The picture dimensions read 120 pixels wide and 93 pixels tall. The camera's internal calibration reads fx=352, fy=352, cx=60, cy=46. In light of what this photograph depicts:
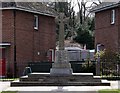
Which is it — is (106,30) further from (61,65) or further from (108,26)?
(61,65)

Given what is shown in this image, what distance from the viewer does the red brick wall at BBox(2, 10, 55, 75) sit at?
32.9 m

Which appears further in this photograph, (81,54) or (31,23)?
(81,54)

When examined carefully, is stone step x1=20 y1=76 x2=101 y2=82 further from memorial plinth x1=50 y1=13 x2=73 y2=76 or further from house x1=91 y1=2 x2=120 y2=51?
house x1=91 y1=2 x2=120 y2=51

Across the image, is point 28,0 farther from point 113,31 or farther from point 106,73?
point 106,73

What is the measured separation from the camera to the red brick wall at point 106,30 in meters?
32.2

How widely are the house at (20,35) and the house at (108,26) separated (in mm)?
5857

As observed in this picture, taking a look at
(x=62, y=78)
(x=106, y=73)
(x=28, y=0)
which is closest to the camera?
(x=62, y=78)

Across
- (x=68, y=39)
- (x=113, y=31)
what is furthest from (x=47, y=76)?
(x=68, y=39)

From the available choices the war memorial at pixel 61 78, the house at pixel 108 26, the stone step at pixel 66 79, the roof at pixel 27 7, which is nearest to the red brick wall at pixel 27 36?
the roof at pixel 27 7

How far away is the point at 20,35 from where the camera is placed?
33688 millimetres

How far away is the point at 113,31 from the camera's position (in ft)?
107

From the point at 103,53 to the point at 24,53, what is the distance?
9182 millimetres

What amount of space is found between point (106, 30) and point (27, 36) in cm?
778

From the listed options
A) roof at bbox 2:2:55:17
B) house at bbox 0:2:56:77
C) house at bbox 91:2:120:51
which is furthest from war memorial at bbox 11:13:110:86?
roof at bbox 2:2:55:17
